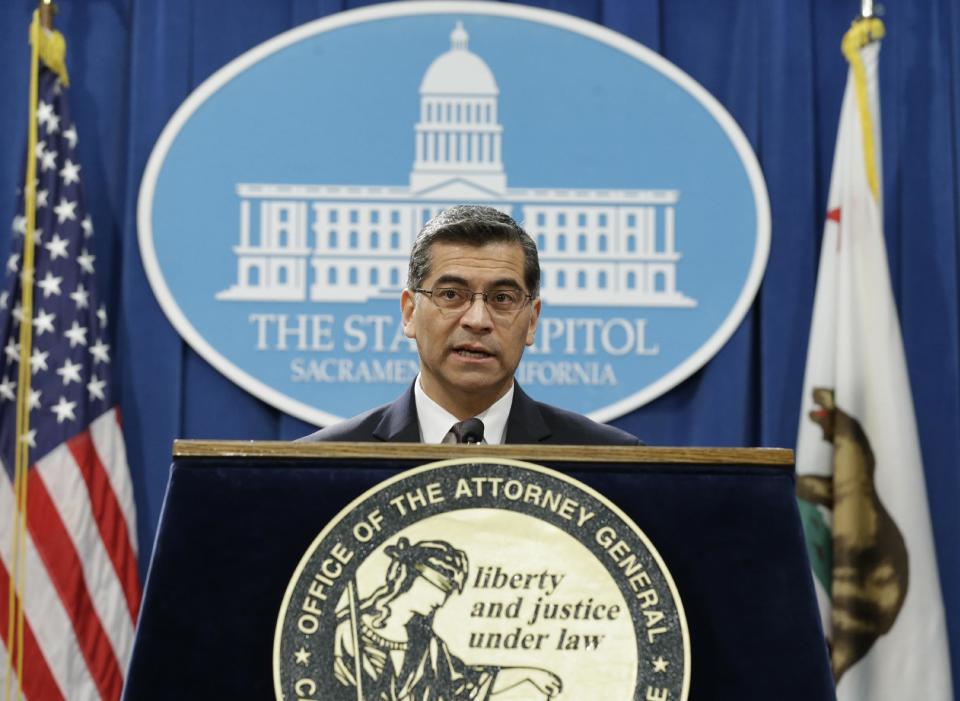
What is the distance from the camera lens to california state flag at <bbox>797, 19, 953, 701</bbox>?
3471mm

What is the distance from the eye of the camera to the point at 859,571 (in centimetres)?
346

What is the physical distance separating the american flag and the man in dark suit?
160cm

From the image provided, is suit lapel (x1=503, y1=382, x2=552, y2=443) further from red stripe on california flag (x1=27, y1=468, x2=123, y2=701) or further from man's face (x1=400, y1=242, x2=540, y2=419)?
red stripe on california flag (x1=27, y1=468, x2=123, y2=701)

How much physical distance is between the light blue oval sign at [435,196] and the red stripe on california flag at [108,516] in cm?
44

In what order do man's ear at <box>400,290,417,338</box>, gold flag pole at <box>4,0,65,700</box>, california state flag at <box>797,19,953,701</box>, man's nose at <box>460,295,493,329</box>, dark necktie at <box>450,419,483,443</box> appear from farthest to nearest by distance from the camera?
1. california state flag at <box>797,19,953,701</box>
2. gold flag pole at <box>4,0,65,700</box>
3. man's ear at <box>400,290,417,338</box>
4. man's nose at <box>460,295,493,329</box>
5. dark necktie at <box>450,419,483,443</box>

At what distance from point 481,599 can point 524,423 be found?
2.87 feet

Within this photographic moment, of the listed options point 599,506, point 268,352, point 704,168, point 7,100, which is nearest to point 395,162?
point 268,352

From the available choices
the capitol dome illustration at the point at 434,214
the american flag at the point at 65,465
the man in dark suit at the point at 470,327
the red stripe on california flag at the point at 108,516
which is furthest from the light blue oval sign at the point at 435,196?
the man in dark suit at the point at 470,327

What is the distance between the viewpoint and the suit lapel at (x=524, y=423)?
6.81 feet

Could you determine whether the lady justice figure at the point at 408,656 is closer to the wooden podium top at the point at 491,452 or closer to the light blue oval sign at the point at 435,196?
the wooden podium top at the point at 491,452

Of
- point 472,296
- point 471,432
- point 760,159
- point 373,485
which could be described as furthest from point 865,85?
point 373,485

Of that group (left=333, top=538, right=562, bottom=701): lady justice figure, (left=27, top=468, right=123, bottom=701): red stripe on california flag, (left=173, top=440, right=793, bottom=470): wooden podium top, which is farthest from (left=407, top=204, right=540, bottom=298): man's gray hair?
(left=27, top=468, right=123, bottom=701): red stripe on california flag

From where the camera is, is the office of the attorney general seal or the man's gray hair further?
the man's gray hair

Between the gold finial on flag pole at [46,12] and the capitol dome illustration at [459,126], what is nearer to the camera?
the gold finial on flag pole at [46,12]
